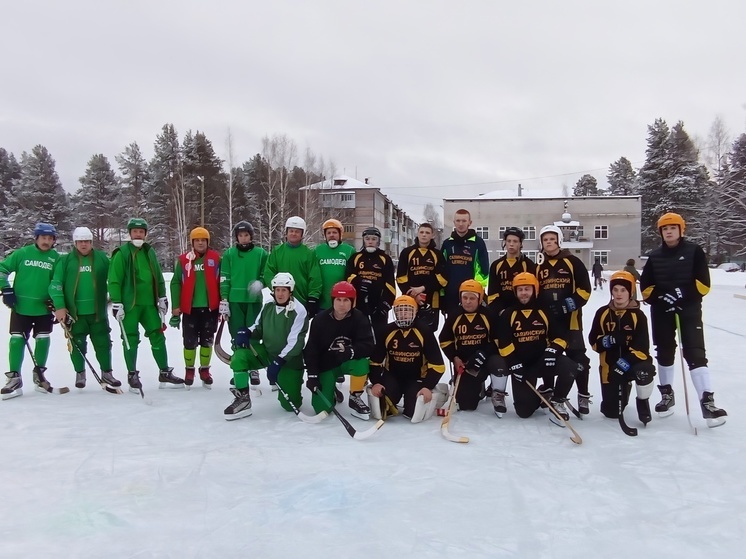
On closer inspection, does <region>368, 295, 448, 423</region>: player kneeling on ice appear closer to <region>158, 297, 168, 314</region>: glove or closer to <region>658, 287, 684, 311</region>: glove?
<region>658, 287, 684, 311</region>: glove

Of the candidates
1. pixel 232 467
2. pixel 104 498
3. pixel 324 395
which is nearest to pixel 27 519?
pixel 104 498

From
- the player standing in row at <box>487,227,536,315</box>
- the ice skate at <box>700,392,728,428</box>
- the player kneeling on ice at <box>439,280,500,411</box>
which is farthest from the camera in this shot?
the player standing in row at <box>487,227,536,315</box>

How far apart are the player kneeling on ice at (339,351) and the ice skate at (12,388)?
298cm

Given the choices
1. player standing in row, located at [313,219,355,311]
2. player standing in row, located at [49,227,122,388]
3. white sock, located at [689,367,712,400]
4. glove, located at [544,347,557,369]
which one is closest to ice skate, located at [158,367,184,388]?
player standing in row, located at [49,227,122,388]

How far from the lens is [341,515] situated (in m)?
2.60

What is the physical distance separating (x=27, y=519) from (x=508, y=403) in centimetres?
387

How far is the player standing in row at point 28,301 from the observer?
4.93 meters

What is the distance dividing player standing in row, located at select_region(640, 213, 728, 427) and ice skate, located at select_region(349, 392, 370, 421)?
8.22 feet

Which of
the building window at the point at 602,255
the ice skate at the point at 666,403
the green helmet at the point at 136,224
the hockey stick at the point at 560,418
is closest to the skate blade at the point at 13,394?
the green helmet at the point at 136,224

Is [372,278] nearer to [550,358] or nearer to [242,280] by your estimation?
[242,280]

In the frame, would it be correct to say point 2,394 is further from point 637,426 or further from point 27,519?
point 637,426

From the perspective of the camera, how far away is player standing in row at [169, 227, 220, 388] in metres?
5.36

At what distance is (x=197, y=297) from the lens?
536 cm

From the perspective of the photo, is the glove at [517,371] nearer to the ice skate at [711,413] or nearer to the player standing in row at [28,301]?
the ice skate at [711,413]
